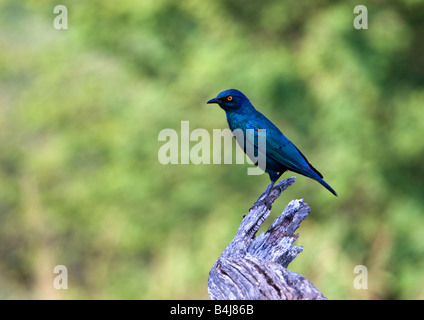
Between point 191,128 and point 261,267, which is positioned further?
point 191,128

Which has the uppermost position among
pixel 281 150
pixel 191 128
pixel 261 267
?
pixel 191 128

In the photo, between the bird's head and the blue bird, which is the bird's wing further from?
the bird's head

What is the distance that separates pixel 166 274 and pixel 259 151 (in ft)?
39.5

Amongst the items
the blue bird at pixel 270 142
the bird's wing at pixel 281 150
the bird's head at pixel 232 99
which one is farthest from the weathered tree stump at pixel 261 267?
the bird's head at pixel 232 99

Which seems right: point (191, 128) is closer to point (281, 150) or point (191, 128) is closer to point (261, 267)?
point (281, 150)

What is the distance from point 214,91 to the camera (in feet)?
50.6

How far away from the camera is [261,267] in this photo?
4383 millimetres

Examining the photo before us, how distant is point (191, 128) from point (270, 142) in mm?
9876

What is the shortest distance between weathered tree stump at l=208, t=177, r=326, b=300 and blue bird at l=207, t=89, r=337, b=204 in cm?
69

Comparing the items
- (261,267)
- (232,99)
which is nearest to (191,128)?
(232,99)

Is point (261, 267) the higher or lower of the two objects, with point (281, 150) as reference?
lower

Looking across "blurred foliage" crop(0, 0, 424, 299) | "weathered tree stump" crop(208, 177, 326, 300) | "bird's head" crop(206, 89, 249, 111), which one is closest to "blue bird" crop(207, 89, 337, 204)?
"bird's head" crop(206, 89, 249, 111)
